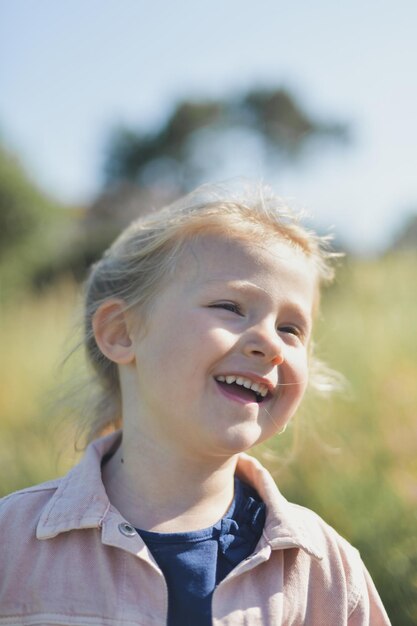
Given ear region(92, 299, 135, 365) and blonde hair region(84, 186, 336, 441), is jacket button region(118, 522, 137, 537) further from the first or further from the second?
blonde hair region(84, 186, 336, 441)

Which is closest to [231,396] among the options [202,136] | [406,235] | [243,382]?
[243,382]

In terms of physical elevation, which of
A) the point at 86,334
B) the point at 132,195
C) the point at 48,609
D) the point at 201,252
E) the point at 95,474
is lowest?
the point at 132,195

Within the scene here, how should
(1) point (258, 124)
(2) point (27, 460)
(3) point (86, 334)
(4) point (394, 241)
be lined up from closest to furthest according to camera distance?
(3) point (86, 334), (2) point (27, 460), (4) point (394, 241), (1) point (258, 124)

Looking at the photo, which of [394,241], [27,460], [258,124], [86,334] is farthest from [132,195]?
[86,334]

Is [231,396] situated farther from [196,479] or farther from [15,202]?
[15,202]

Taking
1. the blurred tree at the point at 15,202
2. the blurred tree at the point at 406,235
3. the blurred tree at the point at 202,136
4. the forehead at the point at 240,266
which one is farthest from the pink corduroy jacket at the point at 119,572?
the blurred tree at the point at 202,136

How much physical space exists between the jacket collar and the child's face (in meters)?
0.15

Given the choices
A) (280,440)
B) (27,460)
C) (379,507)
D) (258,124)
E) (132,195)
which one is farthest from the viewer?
(258,124)

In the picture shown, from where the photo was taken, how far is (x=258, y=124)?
105 feet

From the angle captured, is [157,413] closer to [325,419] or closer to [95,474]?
[95,474]

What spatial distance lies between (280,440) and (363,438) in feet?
1.35

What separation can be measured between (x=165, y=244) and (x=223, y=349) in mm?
371

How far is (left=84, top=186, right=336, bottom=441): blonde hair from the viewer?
187 cm

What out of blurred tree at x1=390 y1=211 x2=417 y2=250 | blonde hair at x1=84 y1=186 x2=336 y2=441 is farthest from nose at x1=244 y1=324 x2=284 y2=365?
blurred tree at x1=390 y1=211 x2=417 y2=250
